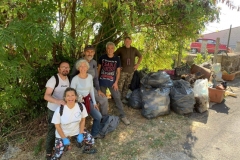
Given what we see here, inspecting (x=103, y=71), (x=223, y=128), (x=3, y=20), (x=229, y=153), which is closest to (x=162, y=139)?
(x=229, y=153)

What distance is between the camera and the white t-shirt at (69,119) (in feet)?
8.40

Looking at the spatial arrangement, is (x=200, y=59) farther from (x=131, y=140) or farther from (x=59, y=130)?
(x=59, y=130)

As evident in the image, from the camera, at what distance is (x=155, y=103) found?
395 centimetres

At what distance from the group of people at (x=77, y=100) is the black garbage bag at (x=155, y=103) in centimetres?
46

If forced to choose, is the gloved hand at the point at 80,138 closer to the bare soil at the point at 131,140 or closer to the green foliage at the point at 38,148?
the bare soil at the point at 131,140

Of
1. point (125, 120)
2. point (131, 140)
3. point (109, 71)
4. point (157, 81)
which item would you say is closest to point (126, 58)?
point (109, 71)

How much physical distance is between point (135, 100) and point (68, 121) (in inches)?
78.7

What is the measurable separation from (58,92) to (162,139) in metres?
1.87

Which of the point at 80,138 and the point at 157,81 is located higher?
the point at 157,81

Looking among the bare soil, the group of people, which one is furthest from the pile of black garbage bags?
the group of people

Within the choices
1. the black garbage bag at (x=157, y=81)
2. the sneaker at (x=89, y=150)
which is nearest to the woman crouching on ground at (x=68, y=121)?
the sneaker at (x=89, y=150)

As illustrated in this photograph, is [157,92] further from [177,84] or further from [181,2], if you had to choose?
[181,2]

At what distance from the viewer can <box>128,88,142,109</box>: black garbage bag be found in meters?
4.32

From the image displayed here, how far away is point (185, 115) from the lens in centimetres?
426
